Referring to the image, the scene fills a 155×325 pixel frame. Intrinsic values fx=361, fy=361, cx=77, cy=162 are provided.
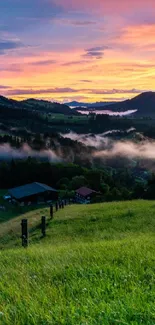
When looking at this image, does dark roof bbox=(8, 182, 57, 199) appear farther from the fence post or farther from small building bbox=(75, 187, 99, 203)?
the fence post

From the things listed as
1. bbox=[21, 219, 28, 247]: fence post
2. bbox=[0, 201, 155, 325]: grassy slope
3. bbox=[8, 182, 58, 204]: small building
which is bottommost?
bbox=[8, 182, 58, 204]: small building

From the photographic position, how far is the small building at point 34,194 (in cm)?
7026

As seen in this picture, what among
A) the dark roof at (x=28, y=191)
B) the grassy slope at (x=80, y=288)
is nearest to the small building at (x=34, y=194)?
the dark roof at (x=28, y=191)

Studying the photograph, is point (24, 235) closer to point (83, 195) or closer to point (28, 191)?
point (83, 195)

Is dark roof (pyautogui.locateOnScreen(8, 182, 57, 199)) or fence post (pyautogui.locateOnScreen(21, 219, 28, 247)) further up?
fence post (pyautogui.locateOnScreen(21, 219, 28, 247))

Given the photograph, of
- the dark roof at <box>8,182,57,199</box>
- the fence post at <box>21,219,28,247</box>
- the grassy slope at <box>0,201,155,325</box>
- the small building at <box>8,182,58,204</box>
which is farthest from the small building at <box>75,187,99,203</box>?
the grassy slope at <box>0,201,155,325</box>

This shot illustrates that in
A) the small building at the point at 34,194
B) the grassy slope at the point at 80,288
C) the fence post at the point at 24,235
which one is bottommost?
the small building at the point at 34,194

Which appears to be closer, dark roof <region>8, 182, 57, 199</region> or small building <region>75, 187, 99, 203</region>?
small building <region>75, 187, 99, 203</region>

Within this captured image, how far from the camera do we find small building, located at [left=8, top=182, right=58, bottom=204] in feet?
230

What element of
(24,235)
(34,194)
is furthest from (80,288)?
(34,194)

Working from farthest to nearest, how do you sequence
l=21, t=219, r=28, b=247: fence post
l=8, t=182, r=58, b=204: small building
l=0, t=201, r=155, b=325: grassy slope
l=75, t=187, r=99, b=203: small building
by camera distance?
A: l=8, t=182, r=58, b=204: small building, l=75, t=187, r=99, b=203: small building, l=21, t=219, r=28, b=247: fence post, l=0, t=201, r=155, b=325: grassy slope

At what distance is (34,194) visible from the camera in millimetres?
72625

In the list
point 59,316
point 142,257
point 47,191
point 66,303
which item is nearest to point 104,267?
point 142,257

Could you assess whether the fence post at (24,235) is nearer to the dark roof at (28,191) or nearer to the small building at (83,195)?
the small building at (83,195)
